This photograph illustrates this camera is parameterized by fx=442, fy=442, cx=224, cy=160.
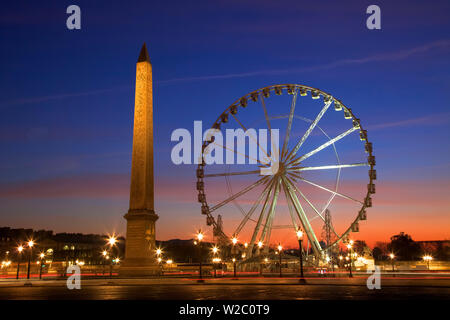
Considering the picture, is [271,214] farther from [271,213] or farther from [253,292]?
[253,292]

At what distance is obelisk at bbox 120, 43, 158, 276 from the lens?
32.6 meters

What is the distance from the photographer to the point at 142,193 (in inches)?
1300

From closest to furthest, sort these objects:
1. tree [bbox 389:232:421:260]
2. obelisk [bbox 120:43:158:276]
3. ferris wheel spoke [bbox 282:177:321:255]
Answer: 1. obelisk [bbox 120:43:158:276]
2. ferris wheel spoke [bbox 282:177:321:255]
3. tree [bbox 389:232:421:260]

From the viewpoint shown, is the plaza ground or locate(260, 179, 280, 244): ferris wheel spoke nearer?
the plaza ground

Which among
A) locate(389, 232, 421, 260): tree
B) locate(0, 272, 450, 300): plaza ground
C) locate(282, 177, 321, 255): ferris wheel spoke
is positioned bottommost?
Answer: locate(389, 232, 421, 260): tree

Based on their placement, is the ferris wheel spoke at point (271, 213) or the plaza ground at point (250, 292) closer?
the plaza ground at point (250, 292)

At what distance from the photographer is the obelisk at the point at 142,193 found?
32.6m

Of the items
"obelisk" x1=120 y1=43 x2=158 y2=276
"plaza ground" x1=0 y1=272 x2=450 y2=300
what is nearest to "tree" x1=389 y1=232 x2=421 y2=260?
"obelisk" x1=120 y1=43 x2=158 y2=276

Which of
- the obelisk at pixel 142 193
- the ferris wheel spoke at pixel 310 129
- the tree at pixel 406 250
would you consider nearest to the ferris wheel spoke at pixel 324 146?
the ferris wheel spoke at pixel 310 129

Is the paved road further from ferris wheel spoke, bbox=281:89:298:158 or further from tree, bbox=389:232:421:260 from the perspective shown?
tree, bbox=389:232:421:260

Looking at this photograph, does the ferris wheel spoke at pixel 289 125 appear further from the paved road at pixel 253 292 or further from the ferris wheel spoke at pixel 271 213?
the paved road at pixel 253 292

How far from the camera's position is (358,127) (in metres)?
39.0

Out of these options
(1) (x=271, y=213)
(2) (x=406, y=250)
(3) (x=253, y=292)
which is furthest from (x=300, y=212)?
(2) (x=406, y=250)
